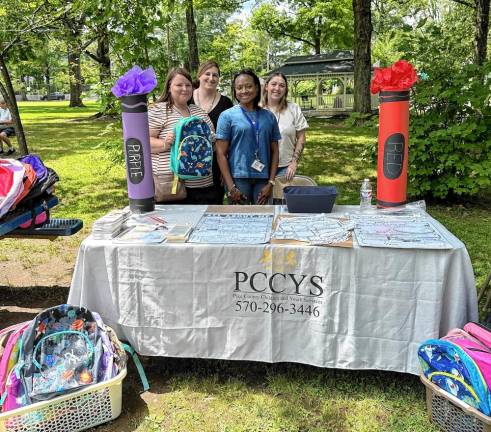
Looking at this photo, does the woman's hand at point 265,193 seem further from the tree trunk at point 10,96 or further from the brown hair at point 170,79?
the tree trunk at point 10,96

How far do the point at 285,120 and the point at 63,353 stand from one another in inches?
92.9

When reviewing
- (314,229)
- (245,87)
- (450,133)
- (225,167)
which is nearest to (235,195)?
(225,167)

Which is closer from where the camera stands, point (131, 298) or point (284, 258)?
point (284, 258)

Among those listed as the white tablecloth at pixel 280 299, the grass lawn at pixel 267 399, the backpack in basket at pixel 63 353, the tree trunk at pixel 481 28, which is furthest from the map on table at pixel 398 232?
the tree trunk at pixel 481 28

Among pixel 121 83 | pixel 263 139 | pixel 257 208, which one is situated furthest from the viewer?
pixel 263 139

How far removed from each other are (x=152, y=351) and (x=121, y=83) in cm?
139

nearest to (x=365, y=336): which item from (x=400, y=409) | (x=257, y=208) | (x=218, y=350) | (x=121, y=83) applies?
(x=400, y=409)

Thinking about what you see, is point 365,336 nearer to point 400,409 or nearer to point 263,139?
point 400,409

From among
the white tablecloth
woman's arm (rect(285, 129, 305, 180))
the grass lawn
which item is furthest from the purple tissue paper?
the grass lawn

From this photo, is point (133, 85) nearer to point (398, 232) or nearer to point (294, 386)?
point (398, 232)

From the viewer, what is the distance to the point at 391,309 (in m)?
2.27

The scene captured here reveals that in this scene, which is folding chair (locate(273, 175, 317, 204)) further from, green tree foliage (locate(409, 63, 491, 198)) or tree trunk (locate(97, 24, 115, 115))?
green tree foliage (locate(409, 63, 491, 198))

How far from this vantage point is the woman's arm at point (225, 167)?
320 centimetres

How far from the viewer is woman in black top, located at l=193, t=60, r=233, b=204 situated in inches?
136
